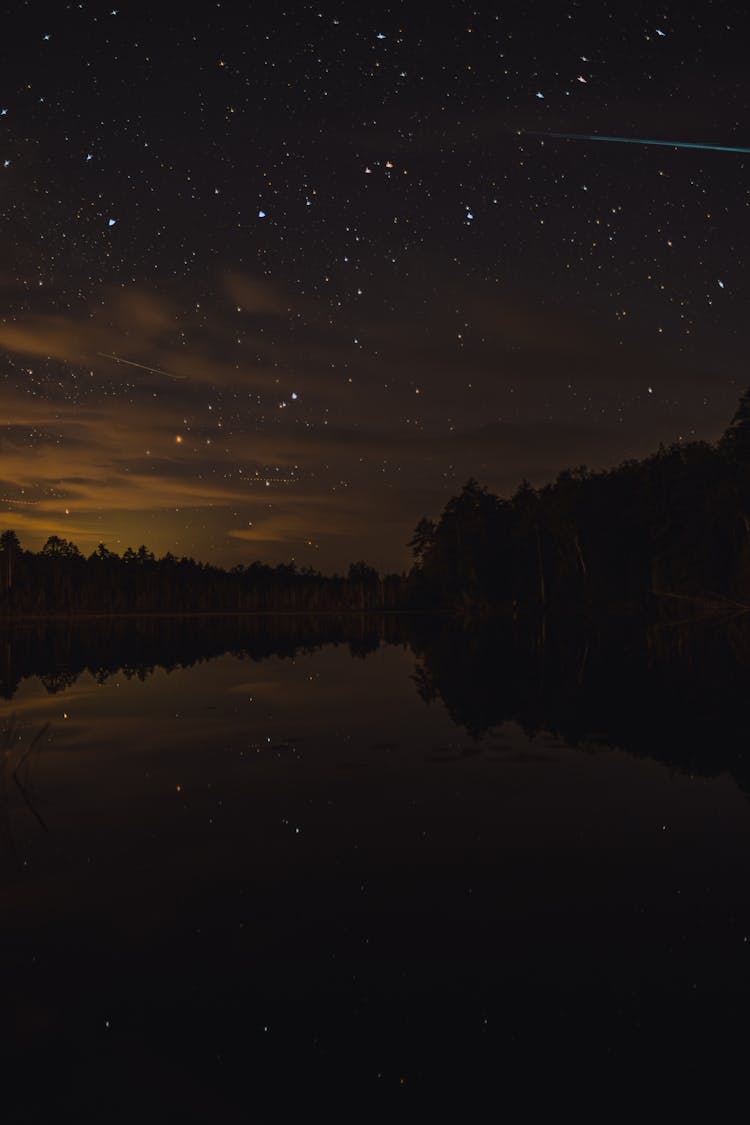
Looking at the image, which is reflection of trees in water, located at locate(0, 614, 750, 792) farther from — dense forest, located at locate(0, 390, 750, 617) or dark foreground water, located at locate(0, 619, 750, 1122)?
dense forest, located at locate(0, 390, 750, 617)

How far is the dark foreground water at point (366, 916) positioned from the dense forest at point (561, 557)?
57.9 m

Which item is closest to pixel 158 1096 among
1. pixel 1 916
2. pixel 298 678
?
pixel 1 916

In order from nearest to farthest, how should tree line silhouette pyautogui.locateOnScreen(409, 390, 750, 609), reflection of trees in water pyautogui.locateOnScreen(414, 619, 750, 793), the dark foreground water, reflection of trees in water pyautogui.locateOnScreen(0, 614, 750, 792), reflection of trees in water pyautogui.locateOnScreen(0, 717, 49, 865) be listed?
the dark foreground water, reflection of trees in water pyautogui.locateOnScreen(0, 717, 49, 865), reflection of trees in water pyautogui.locateOnScreen(414, 619, 750, 793), reflection of trees in water pyautogui.locateOnScreen(0, 614, 750, 792), tree line silhouette pyautogui.locateOnScreen(409, 390, 750, 609)

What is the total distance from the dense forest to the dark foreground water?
57.9 m

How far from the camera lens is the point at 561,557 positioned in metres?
99.1

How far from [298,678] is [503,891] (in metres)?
17.1

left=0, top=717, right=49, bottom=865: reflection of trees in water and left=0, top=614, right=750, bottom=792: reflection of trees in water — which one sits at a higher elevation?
left=0, top=614, right=750, bottom=792: reflection of trees in water

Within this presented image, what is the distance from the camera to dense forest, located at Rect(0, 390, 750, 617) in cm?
7400

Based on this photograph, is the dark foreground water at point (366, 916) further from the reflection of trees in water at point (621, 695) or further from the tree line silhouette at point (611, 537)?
the tree line silhouette at point (611, 537)

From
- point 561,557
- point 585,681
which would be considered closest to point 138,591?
point 561,557

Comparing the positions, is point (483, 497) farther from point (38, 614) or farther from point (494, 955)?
point (494, 955)

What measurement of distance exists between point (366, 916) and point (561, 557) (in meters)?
96.2

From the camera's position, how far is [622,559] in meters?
90.4

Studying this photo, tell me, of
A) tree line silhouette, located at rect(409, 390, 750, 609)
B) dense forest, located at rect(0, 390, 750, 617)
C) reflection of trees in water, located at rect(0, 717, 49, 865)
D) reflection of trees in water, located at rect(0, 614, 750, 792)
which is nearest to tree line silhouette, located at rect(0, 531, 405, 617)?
dense forest, located at rect(0, 390, 750, 617)
